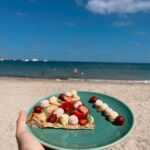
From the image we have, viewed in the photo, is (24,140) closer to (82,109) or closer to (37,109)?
(37,109)

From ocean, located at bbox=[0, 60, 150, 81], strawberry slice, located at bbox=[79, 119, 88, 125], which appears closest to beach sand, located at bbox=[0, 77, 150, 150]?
strawberry slice, located at bbox=[79, 119, 88, 125]

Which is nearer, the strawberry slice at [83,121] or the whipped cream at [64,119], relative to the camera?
the strawberry slice at [83,121]

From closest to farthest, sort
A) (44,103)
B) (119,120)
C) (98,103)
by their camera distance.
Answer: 1. (119,120)
2. (98,103)
3. (44,103)

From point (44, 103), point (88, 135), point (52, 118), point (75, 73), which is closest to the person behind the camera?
point (88, 135)

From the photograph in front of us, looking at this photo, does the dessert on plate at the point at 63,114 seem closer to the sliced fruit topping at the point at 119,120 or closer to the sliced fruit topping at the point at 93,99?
the sliced fruit topping at the point at 93,99

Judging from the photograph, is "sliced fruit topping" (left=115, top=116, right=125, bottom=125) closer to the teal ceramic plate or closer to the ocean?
the teal ceramic plate

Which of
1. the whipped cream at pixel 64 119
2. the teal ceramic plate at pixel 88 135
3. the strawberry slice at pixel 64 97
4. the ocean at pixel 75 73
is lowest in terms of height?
the ocean at pixel 75 73

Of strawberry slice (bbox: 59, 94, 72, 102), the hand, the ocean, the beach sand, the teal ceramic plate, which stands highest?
strawberry slice (bbox: 59, 94, 72, 102)

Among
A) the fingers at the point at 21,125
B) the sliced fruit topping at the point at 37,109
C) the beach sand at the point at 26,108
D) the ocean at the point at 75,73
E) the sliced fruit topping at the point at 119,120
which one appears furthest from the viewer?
the ocean at the point at 75,73

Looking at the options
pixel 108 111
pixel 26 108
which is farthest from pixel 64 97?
pixel 26 108

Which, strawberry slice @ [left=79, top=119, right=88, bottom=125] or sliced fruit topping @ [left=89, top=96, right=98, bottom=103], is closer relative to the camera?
strawberry slice @ [left=79, top=119, right=88, bottom=125]

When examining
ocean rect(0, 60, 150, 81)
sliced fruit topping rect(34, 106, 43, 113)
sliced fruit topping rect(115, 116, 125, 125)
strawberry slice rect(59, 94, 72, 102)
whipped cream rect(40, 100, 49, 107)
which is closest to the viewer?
sliced fruit topping rect(115, 116, 125, 125)

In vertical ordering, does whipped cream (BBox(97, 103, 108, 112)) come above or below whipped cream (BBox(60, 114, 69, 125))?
above

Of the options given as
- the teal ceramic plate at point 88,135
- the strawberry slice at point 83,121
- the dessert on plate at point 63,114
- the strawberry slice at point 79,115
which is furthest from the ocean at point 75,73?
the teal ceramic plate at point 88,135
